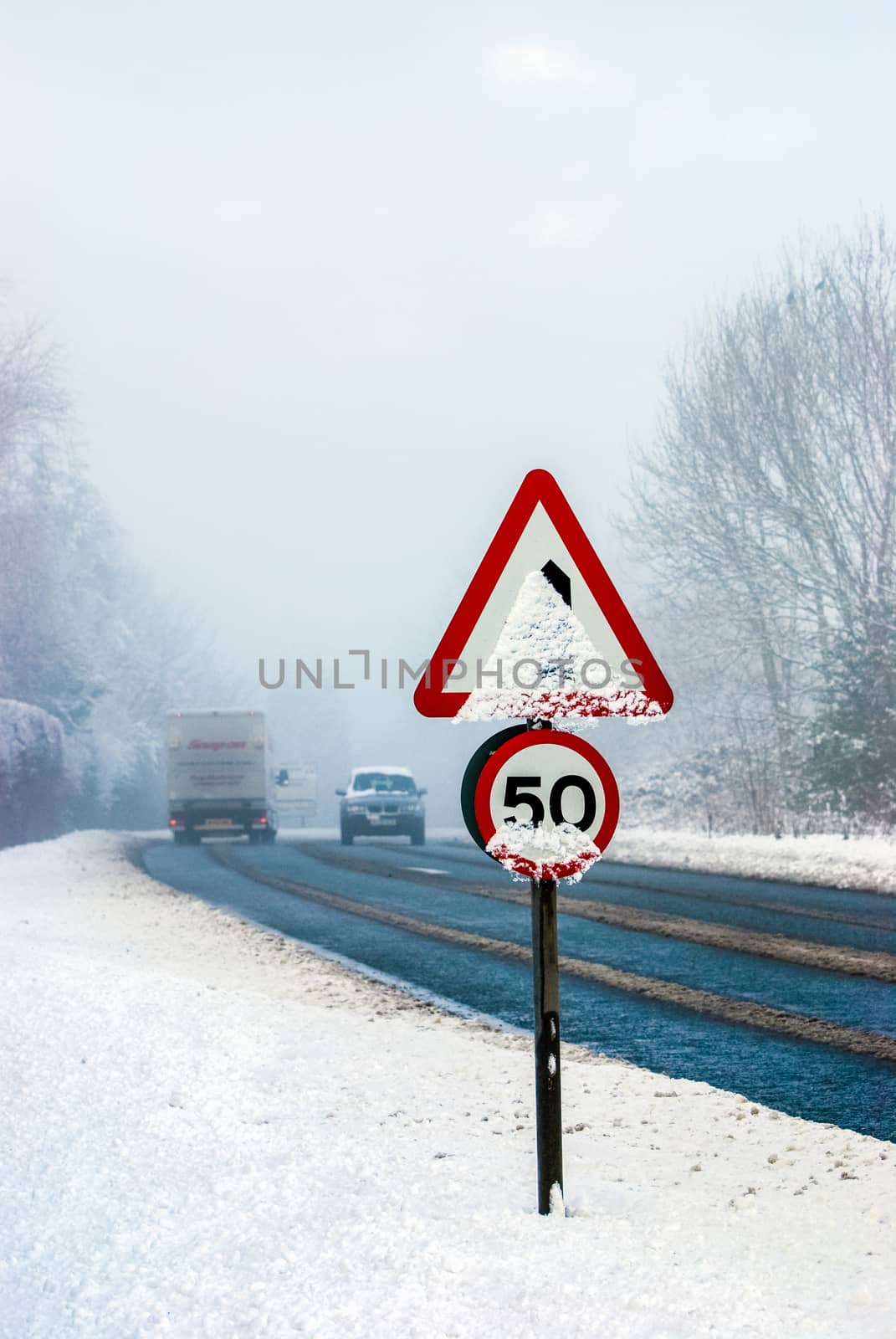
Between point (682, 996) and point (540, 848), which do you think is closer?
point (540, 848)

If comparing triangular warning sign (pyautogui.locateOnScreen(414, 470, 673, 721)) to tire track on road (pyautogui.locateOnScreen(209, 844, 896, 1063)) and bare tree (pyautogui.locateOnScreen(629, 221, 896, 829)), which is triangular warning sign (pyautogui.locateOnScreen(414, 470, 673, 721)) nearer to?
tire track on road (pyautogui.locateOnScreen(209, 844, 896, 1063))

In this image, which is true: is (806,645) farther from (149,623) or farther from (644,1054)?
(149,623)

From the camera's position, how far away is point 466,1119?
5.70 metres

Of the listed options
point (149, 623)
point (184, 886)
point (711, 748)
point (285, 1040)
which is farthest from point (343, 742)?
point (285, 1040)

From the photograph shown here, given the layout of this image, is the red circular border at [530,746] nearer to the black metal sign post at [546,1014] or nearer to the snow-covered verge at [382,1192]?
the black metal sign post at [546,1014]

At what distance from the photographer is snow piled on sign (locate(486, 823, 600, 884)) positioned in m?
4.04

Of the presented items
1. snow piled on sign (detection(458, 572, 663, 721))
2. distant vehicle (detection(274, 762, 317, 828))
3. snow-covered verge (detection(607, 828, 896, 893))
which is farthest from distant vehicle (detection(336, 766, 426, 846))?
distant vehicle (detection(274, 762, 317, 828))

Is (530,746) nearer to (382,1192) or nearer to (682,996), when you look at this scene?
(382,1192)

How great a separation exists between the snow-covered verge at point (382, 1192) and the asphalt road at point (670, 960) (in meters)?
0.63

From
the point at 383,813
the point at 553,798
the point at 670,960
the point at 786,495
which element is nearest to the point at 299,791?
the point at 383,813

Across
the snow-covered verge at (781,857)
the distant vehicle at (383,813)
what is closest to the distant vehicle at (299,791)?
the distant vehicle at (383,813)

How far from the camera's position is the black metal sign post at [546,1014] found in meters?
4.10

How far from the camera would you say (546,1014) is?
13.5 ft

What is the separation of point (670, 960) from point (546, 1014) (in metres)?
6.99
